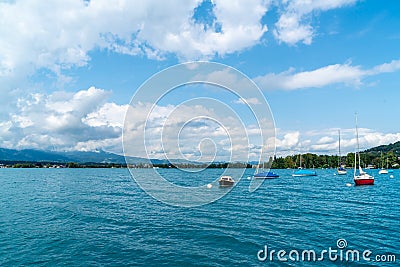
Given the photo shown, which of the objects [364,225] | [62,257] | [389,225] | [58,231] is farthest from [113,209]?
[389,225]

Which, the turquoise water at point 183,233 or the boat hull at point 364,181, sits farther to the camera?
the boat hull at point 364,181

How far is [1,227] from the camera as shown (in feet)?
88.2

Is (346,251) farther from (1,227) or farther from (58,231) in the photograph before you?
(1,227)

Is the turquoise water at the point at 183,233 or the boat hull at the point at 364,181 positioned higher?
the boat hull at the point at 364,181

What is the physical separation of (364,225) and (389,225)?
7.66 feet

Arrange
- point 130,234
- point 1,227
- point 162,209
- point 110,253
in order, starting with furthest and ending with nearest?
point 162,209 → point 1,227 → point 130,234 → point 110,253

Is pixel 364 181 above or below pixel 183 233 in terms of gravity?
above

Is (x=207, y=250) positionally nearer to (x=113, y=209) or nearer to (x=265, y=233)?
(x=265, y=233)

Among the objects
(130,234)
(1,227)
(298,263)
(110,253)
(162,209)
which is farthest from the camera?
(162,209)

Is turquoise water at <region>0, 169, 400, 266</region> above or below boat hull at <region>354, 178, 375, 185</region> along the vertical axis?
below

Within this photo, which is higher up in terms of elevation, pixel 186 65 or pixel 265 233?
pixel 186 65

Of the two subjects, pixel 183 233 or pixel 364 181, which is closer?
pixel 183 233

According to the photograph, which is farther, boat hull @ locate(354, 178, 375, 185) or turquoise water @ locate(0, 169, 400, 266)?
boat hull @ locate(354, 178, 375, 185)

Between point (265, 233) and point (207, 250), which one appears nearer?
point (207, 250)
